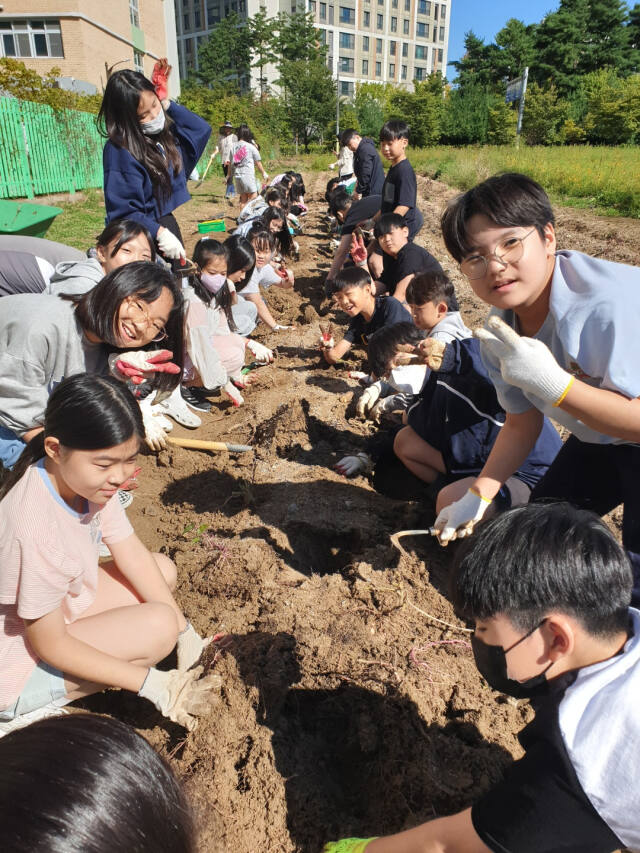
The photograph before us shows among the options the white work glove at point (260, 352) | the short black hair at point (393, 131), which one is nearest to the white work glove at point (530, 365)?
the white work glove at point (260, 352)

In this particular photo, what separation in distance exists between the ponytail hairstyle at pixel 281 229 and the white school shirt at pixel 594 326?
6.18m

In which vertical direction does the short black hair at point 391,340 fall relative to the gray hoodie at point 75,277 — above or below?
below

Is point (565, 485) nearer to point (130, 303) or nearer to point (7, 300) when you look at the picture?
point (130, 303)

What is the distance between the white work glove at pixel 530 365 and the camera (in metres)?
1.58

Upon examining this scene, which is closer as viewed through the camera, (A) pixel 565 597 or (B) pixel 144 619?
(A) pixel 565 597

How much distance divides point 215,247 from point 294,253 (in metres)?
5.26

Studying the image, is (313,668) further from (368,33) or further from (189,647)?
(368,33)

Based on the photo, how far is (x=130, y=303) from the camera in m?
2.48

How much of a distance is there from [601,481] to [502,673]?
36.7 inches

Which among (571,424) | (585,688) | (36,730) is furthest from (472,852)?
(571,424)

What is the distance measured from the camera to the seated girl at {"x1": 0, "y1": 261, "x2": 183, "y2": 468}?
2.43m

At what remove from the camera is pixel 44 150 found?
1278 centimetres

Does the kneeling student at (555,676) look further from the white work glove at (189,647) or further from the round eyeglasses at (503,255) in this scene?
the white work glove at (189,647)

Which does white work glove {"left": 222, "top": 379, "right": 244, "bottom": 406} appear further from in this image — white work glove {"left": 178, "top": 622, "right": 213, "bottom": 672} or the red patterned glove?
white work glove {"left": 178, "top": 622, "right": 213, "bottom": 672}
